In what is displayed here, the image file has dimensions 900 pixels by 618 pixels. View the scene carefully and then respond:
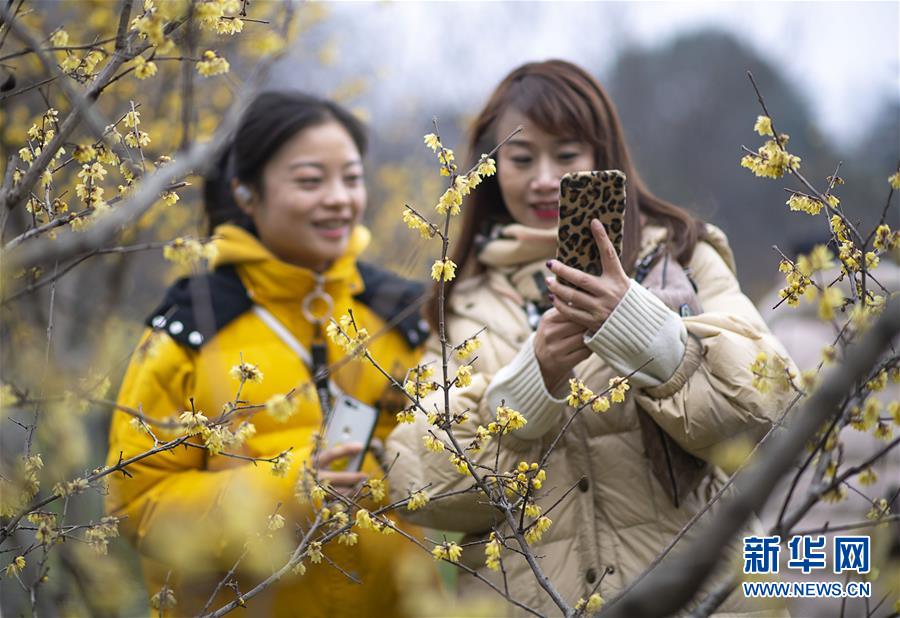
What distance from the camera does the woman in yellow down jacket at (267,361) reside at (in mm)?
2707

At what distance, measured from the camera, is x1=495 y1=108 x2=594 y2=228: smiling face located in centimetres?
270

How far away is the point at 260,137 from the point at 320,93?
0.83m

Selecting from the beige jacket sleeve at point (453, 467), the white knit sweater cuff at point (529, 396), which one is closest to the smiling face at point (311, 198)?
the beige jacket sleeve at point (453, 467)

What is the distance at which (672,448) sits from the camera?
2.38 metres

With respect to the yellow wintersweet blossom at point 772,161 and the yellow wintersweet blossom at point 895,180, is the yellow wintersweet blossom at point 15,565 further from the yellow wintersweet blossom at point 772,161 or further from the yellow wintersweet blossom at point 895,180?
the yellow wintersweet blossom at point 895,180

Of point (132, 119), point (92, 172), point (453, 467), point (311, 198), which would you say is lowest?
point (453, 467)

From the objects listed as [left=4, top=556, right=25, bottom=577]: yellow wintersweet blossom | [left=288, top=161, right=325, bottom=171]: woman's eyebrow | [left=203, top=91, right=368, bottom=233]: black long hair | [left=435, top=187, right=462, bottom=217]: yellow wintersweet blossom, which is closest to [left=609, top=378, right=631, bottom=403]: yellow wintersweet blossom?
[left=435, top=187, right=462, bottom=217]: yellow wintersweet blossom

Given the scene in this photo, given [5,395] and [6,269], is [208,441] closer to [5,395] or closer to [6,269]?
[5,395]

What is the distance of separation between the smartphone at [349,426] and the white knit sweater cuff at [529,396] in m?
0.59

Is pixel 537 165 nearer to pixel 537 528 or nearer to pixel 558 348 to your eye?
pixel 558 348

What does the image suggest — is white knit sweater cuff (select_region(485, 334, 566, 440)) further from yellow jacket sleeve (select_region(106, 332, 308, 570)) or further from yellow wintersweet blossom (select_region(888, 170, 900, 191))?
yellow wintersweet blossom (select_region(888, 170, 900, 191))

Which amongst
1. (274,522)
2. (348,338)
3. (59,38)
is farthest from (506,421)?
(59,38)

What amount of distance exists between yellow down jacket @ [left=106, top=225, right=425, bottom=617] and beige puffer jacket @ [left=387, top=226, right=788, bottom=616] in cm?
38

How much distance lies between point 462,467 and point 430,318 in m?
1.05
